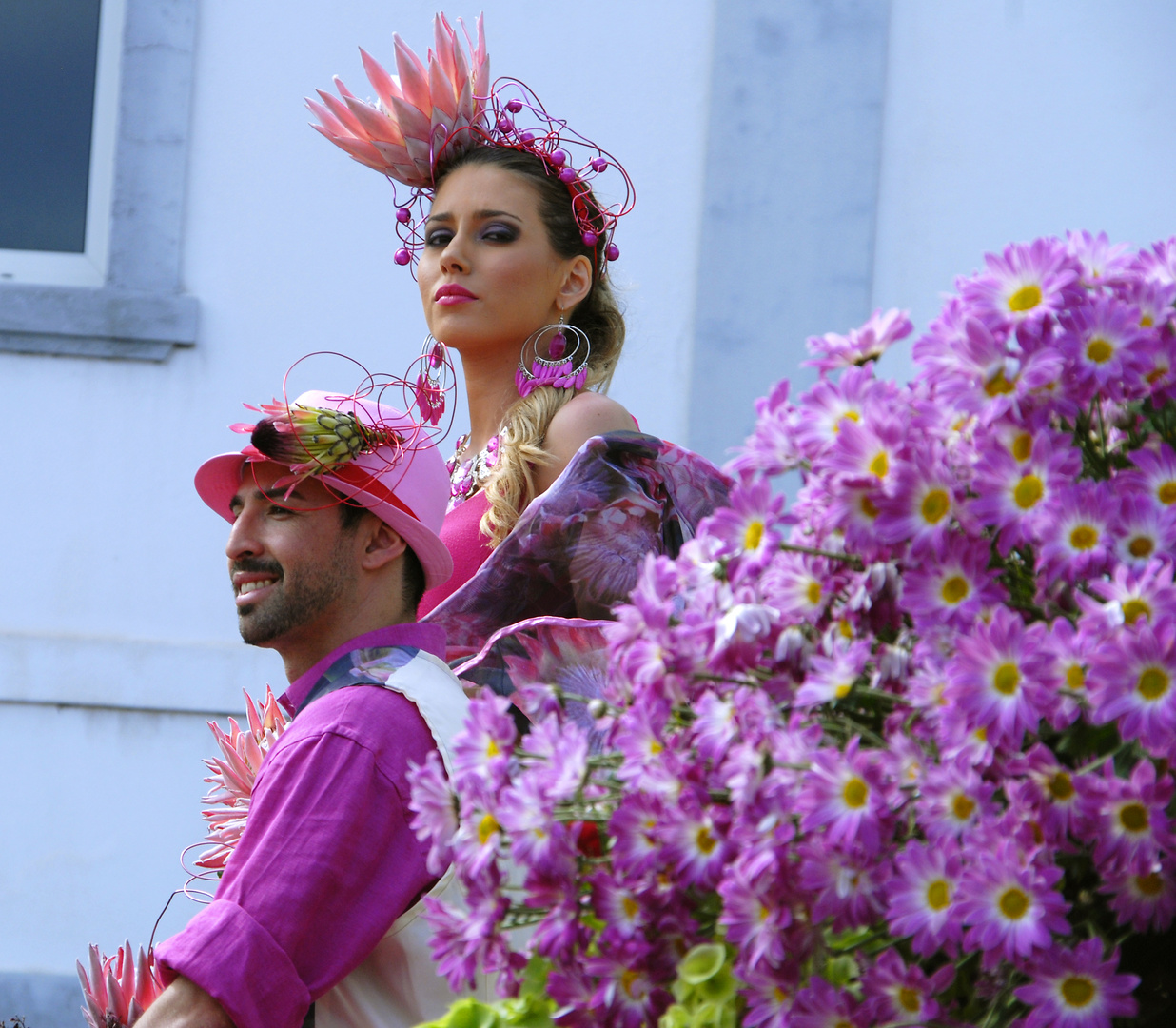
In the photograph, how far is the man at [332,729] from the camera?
137cm

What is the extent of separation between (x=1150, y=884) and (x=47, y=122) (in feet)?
14.0

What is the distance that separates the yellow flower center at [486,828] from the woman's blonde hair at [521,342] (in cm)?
135

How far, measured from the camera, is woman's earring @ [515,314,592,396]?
2396mm

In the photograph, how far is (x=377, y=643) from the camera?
174 cm

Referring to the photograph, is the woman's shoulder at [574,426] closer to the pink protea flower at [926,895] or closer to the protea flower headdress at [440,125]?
the protea flower headdress at [440,125]

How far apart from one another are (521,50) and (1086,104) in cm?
156

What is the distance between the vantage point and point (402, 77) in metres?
2.47

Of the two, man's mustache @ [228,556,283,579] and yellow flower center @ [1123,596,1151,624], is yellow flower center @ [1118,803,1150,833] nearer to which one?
yellow flower center @ [1123,596,1151,624]

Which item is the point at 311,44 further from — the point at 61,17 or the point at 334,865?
the point at 334,865

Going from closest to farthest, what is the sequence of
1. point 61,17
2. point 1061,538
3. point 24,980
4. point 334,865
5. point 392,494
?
point 1061,538
point 334,865
point 392,494
point 24,980
point 61,17

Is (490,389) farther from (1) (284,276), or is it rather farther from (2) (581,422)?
(1) (284,276)

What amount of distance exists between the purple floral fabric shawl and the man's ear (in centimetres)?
10

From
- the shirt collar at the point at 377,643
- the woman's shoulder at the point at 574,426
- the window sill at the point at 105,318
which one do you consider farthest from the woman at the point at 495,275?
the window sill at the point at 105,318

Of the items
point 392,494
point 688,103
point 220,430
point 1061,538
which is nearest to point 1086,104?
point 688,103
